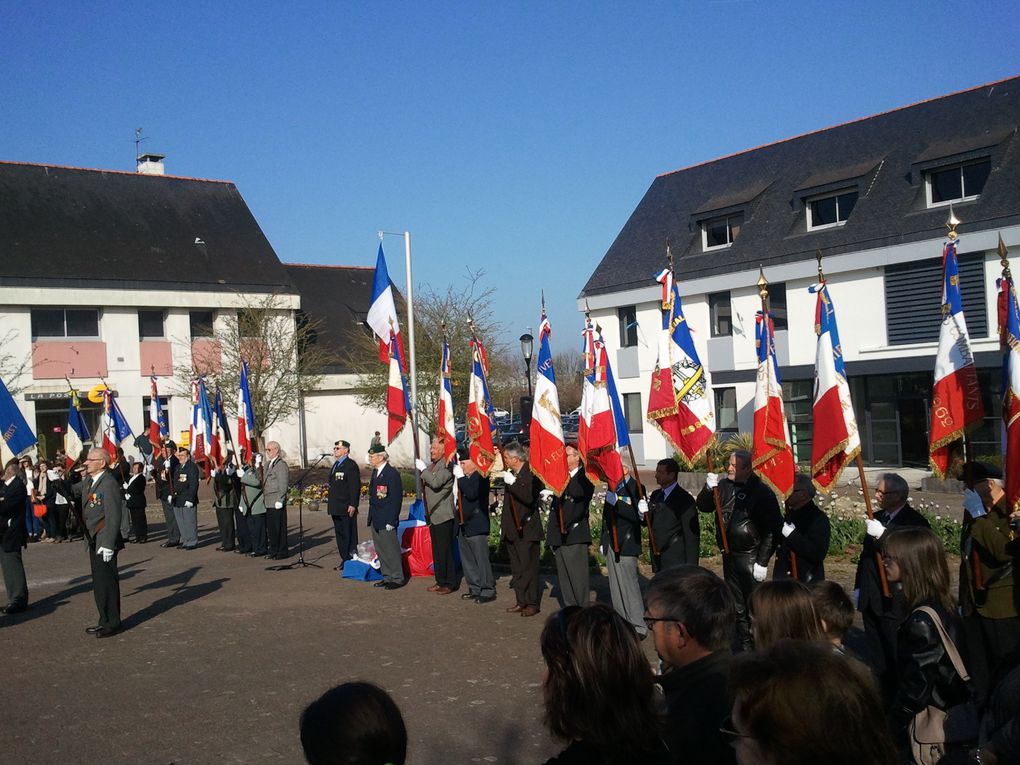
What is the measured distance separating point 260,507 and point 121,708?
357 inches

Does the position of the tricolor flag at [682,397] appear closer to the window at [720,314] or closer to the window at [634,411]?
the window at [720,314]

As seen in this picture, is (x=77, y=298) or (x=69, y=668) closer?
(x=69, y=668)

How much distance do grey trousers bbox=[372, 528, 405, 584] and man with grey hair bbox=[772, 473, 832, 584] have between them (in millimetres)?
6461

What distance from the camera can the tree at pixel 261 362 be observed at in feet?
120

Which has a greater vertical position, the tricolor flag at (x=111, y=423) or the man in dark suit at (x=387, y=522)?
the tricolor flag at (x=111, y=423)

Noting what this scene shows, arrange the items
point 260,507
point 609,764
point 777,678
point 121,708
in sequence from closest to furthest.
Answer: point 777,678 → point 609,764 → point 121,708 → point 260,507

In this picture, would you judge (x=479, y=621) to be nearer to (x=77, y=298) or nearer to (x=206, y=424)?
(x=206, y=424)

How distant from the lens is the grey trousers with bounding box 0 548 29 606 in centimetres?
1234

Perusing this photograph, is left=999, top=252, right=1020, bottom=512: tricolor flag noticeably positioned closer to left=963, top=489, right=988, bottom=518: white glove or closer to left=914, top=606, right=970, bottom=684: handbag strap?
left=963, top=489, right=988, bottom=518: white glove

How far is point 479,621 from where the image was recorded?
11.1 meters

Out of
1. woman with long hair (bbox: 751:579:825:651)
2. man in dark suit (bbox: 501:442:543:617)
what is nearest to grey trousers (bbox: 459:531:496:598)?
man in dark suit (bbox: 501:442:543:617)

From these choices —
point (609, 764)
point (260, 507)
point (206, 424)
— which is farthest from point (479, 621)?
point (206, 424)

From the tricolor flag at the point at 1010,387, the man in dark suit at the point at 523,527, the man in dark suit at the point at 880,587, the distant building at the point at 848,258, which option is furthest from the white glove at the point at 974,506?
the distant building at the point at 848,258

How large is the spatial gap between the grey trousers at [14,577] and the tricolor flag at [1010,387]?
455 inches
